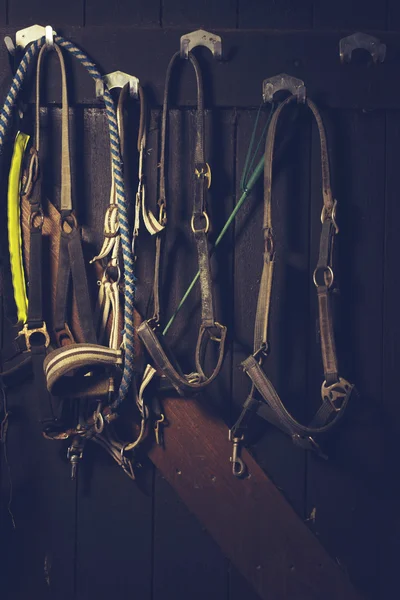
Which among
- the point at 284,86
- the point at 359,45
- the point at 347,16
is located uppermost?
the point at 347,16

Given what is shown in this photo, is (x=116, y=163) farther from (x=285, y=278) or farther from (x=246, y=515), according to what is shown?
(x=246, y=515)

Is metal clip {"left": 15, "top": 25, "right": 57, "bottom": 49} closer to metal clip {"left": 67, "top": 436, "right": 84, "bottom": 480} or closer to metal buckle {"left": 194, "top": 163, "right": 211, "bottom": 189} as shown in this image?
metal buckle {"left": 194, "top": 163, "right": 211, "bottom": 189}

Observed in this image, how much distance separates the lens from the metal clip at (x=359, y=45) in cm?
226

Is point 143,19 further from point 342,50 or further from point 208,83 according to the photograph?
point 342,50

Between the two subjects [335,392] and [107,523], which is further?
[107,523]

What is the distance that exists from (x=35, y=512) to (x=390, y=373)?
4.09ft

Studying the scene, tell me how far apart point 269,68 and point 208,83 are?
0.20m

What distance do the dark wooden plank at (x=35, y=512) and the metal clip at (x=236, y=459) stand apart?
0.53 metres

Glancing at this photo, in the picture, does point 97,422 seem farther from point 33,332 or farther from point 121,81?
point 121,81

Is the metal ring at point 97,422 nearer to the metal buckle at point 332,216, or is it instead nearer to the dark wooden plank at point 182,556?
the dark wooden plank at point 182,556

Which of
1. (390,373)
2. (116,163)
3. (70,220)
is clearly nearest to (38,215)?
(70,220)

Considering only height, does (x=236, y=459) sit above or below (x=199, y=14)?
below

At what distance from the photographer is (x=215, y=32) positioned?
7.45 feet

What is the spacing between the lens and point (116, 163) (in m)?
2.17
